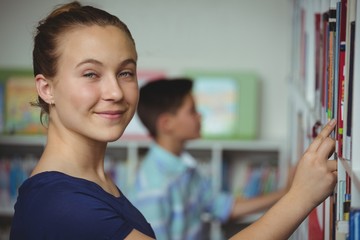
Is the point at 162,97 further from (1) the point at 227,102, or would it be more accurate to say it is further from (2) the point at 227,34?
(2) the point at 227,34

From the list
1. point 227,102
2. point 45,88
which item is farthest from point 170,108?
point 45,88

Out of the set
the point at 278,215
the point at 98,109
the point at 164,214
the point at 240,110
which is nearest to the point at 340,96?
the point at 278,215

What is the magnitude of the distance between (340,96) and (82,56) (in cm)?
52

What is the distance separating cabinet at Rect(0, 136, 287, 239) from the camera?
445 centimetres

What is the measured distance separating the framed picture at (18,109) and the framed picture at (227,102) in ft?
3.22

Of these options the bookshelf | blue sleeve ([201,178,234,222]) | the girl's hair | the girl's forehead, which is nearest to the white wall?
blue sleeve ([201,178,234,222])

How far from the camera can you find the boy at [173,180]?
9.63 feet

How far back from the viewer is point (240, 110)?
4.51 meters

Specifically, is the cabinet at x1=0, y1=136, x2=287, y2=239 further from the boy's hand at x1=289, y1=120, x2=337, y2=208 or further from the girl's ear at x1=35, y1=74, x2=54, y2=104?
the boy's hand at x1=289, y1=120, x2=337, y2=208

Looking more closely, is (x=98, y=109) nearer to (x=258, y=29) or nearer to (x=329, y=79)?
(x=329, y=79)

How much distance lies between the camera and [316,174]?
139 centimetres

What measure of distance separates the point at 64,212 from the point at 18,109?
10.6ft

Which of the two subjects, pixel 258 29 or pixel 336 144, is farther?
pixel 258 29

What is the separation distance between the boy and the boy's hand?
4.98 ft
